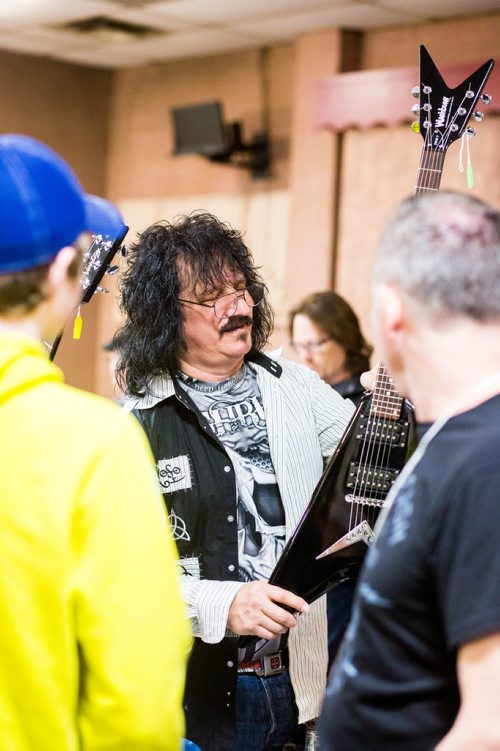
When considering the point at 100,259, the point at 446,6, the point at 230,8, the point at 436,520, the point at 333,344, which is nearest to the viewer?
the point at 436,520

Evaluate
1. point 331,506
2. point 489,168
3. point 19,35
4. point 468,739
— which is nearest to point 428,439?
point 468,739

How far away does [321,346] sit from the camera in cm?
412

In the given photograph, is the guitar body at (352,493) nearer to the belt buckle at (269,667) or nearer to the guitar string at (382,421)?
the guitar string at (382,421)

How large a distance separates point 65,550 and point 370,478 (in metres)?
0.93

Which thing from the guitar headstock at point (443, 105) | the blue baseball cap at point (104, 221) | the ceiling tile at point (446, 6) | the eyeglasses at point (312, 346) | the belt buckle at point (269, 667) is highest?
the ceiling tile at point (446, 6)

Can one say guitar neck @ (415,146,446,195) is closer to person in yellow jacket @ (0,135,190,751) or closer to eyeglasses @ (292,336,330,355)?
person in yellow jacket @ (0,135,190,751)

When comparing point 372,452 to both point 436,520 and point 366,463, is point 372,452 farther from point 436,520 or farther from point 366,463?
point 436,520

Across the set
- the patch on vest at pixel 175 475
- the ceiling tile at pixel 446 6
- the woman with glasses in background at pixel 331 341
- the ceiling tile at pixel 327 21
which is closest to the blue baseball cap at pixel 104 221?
the patch on vest at pixel 175 475

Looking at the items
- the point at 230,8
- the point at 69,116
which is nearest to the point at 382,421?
the point at 230,8

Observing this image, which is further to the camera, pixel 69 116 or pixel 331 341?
pixel 69 116

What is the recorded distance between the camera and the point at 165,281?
7.04 ft

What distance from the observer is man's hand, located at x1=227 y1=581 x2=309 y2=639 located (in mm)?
1837

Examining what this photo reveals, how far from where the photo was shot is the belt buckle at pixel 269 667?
199 centimetres

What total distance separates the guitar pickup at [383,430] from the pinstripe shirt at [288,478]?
18 cm
